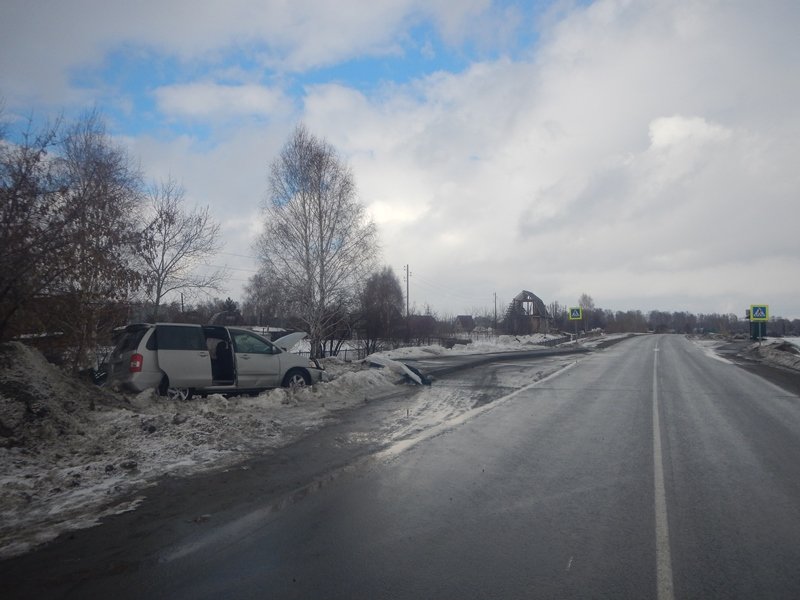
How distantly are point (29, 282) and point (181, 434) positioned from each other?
3.26 metres

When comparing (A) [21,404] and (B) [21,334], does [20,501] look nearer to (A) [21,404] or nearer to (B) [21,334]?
(A) [21,404]

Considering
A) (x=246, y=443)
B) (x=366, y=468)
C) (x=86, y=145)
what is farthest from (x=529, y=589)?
(x=86, y=145)

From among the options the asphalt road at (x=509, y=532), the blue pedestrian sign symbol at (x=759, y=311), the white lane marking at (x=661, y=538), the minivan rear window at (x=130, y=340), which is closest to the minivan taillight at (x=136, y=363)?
the minivan rear window at (x=130, y=340)

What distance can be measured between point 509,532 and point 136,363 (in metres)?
8.35

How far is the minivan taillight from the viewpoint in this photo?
10.7 metres

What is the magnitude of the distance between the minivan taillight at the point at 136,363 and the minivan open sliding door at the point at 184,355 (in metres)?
0.34

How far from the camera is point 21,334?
10086 millimetres

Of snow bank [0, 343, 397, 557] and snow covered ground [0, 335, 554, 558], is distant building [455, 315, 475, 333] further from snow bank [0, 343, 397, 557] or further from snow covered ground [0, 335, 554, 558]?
snow bank [0, 343, 397, 557]

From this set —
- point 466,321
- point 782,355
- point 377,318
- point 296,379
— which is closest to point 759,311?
point 782,355

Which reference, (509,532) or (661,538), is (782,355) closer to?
(661,538)

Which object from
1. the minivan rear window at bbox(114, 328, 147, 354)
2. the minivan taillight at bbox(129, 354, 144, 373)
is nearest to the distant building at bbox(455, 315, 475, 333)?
the minivan rear window at bbox(114, 328, 147, 354)

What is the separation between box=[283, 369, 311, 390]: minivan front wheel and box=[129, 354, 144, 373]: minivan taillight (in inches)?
131

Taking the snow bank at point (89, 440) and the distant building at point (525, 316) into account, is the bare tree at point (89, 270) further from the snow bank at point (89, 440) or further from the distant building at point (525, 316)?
the distant building at point (525, 316)

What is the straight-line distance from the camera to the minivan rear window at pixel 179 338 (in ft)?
36.6
